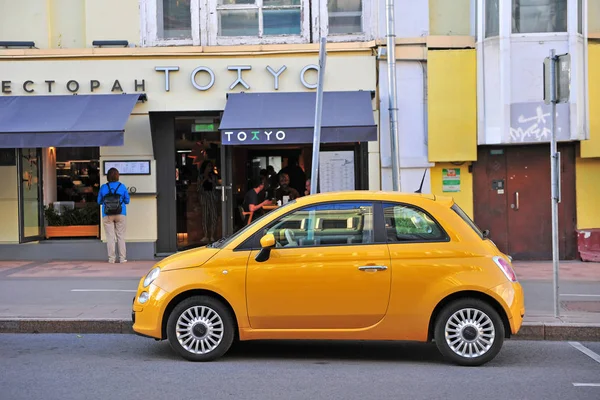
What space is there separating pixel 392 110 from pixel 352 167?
198 cm

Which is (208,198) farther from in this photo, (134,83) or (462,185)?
(462,185)

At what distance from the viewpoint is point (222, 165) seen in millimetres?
14297

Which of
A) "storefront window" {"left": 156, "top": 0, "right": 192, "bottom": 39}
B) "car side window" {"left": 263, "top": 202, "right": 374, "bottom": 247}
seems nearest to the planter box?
"storefront window" {"left": 156, "top": 0, "right": 192, "bottom": 39}

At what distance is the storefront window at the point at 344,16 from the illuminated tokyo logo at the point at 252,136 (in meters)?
2.70

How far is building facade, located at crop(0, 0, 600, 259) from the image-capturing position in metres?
13.1

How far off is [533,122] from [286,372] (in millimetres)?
8269

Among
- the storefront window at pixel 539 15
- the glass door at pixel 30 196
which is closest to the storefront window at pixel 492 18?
the storefront window at pixel 539 15

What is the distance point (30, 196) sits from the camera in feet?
47.0

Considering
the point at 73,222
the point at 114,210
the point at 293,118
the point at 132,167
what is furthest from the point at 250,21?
the point at 73,222

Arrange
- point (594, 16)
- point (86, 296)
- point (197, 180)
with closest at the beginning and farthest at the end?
point (86, 296)
point (594, 16)
point (197, 180)

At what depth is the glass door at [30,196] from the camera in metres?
14.1

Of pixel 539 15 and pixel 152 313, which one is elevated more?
pixel 539 15

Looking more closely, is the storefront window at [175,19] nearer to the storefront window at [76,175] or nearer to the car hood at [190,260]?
the storefront window at [76,175]

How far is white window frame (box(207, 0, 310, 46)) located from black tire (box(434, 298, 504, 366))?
27.7 ft
